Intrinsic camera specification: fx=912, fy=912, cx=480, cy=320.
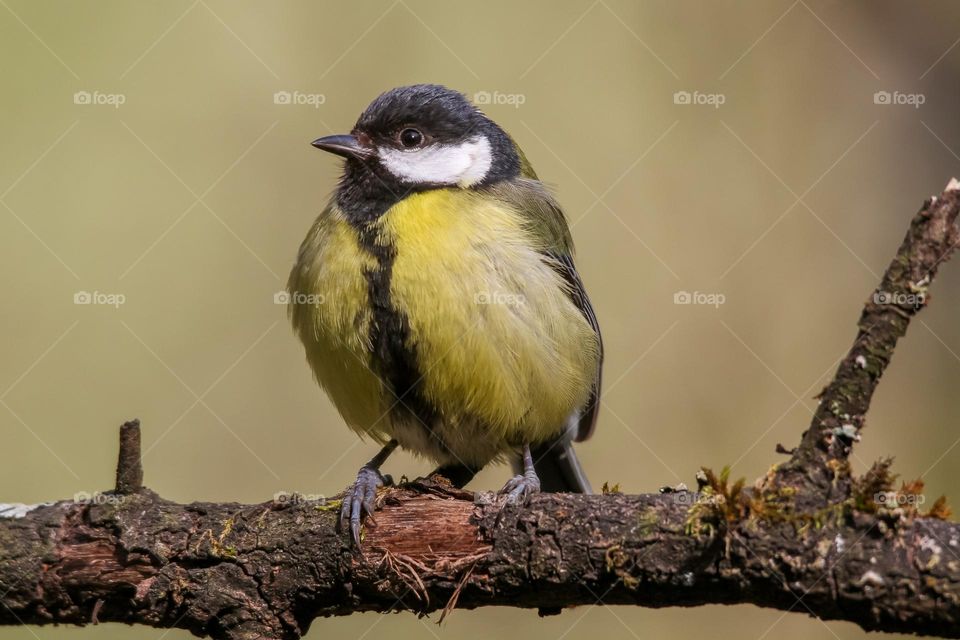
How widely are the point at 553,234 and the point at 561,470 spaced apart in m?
1.31

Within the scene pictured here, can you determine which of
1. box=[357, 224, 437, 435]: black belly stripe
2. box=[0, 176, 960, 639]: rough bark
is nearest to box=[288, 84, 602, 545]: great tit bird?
box=[357, 224, 437, 435]: black belly stripe

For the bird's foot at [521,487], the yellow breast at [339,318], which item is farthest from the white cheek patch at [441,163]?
the bird's foot at [521,487]

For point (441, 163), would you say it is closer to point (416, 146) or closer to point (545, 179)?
point (416, 146)

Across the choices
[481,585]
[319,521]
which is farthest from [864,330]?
[319,521]

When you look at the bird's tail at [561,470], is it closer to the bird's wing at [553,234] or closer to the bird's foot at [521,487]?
the bird's wing at [553,234]

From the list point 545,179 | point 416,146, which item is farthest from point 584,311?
point 545,179

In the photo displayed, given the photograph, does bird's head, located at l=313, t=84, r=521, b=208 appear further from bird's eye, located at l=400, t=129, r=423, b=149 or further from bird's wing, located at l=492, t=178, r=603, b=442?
bird's wing, located at l=492, t=178, r=603, b=442

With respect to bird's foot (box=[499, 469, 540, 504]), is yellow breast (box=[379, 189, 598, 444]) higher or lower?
higher

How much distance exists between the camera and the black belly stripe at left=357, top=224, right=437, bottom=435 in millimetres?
3750

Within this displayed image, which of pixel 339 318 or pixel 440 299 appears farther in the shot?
pixel 339 318

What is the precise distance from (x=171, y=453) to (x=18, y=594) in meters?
2.75

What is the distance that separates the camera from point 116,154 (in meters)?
6.52

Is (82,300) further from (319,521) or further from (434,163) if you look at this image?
(319,521)

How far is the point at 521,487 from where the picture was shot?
3.67 meters
